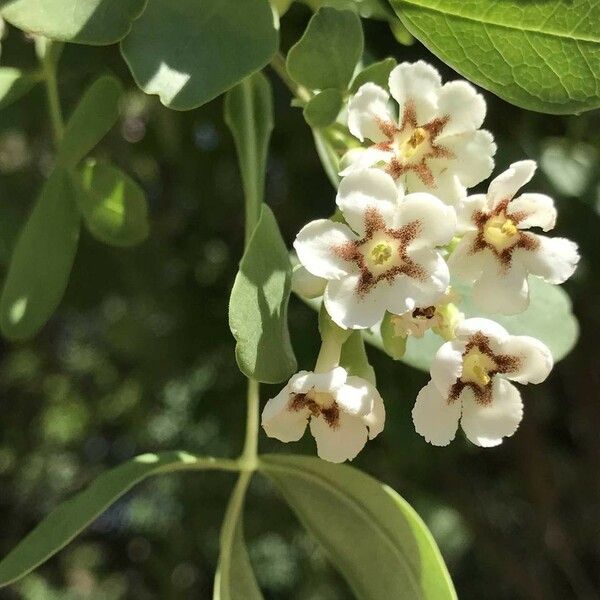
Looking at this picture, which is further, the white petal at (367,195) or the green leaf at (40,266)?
the green leaf at (40,266)

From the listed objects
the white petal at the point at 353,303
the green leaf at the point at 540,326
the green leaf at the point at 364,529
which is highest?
the white petal at the point at 353,303

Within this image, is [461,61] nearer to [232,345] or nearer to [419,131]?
[419,131]

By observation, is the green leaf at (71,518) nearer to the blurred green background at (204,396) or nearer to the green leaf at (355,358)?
the green leaf at (355,358)

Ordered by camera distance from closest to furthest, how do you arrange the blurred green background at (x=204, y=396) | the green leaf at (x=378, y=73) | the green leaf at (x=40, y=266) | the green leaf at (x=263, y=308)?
the green leaf at (x=263, y=308)
the green leaf at (x=378, y=73)
the green leaf at (x=40, y=266)
the blurred green background at (x=204, y=396)

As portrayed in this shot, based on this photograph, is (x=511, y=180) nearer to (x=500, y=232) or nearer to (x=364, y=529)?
(x=500, y=232)

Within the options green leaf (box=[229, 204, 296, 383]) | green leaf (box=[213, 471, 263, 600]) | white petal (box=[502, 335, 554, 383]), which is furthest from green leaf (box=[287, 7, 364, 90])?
green leaf (box=[213, 471, 263, 600])

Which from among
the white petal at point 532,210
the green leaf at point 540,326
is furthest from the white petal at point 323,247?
the green leaf at point 540,326

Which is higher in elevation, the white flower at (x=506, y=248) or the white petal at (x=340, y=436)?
the white flower at (x=506, y=248)

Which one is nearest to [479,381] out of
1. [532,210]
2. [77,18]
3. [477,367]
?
[477,367]
